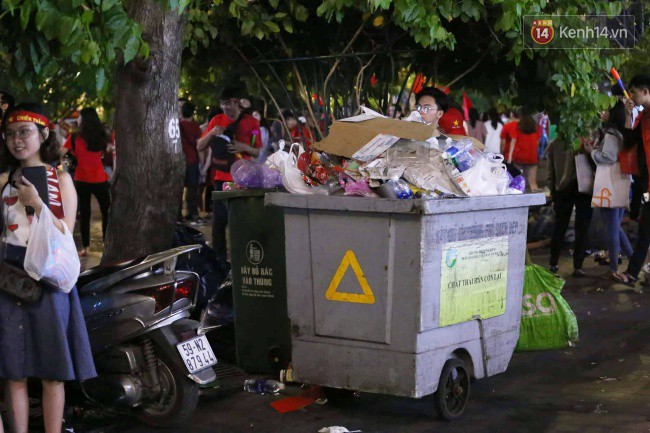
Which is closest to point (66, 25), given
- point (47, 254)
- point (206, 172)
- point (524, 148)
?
point (47, 254)

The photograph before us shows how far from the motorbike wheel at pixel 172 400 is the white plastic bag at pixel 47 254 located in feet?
3.45

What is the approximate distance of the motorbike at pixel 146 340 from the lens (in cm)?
589

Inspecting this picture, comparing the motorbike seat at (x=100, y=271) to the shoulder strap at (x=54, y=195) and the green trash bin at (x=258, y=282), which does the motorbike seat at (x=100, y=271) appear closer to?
the shoulder strap at (x=54, y=195)

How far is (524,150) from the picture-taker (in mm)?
18156

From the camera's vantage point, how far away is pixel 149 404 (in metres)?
6.10

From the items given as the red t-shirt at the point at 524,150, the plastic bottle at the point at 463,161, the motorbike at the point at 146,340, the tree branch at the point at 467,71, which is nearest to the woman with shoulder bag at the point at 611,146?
the tree branch at the point at 467,71

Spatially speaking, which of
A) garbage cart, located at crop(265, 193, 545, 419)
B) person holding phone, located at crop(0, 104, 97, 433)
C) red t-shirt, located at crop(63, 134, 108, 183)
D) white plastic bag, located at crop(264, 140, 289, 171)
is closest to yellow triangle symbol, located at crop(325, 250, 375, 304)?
garbage cart, located at crop(265, 193, 545, 419)

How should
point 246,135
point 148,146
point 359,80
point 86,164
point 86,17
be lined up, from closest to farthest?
point 86,17
point 148,146
point 359,80
point 246,135
point 86,164

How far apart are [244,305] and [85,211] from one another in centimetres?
626

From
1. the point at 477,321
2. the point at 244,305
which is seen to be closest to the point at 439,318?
the point at 477,321

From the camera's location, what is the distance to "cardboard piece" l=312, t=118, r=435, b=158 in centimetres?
605

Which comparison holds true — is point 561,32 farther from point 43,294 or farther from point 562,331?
point 43,294

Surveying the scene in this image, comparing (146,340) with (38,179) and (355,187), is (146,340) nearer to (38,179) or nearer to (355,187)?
(38,179)
